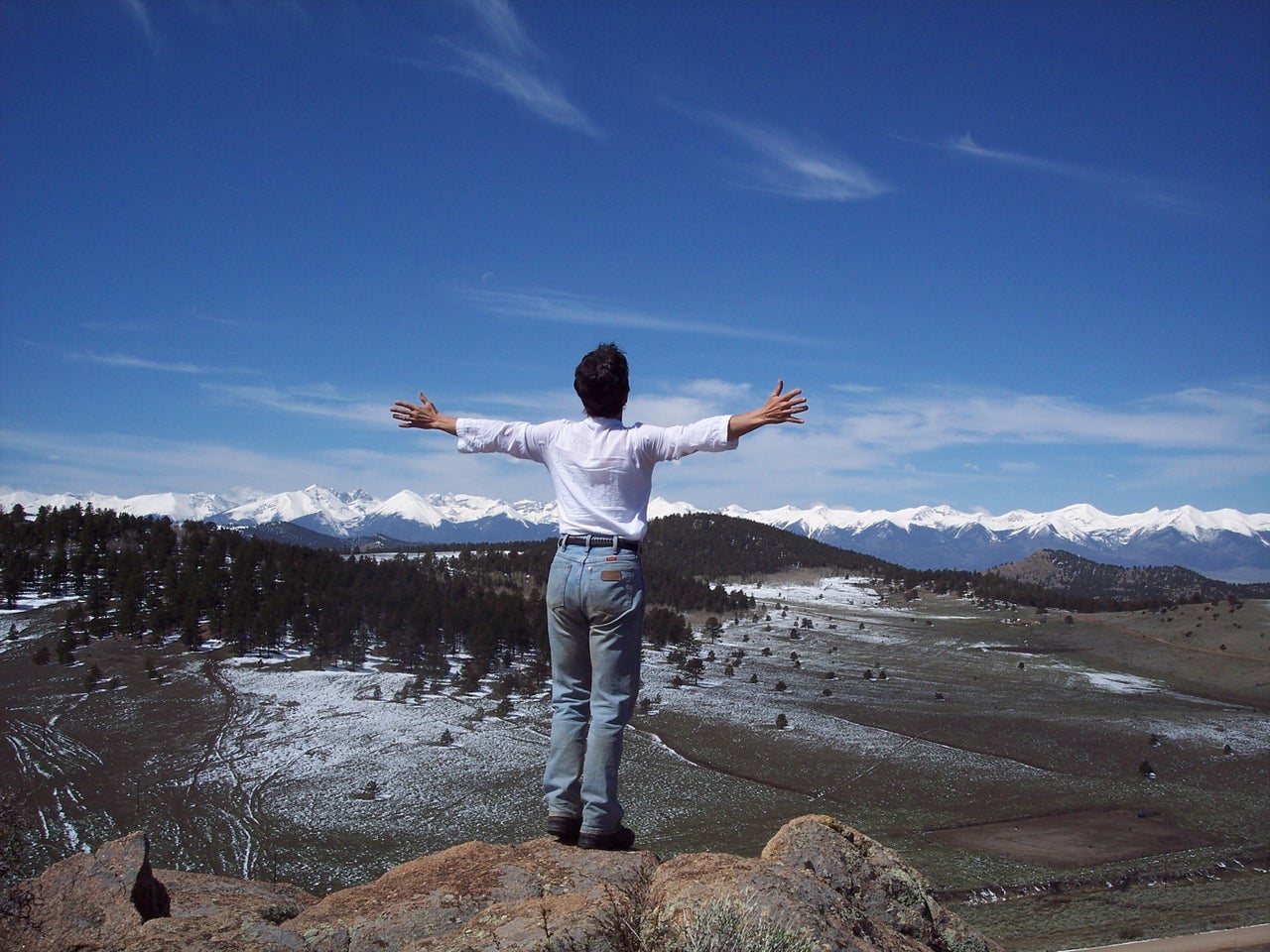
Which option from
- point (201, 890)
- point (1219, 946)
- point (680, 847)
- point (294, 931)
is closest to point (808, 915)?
point (294, 931)

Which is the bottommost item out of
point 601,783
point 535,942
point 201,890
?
point 201,890

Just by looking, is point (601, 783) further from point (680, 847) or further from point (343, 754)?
point (343, 754)

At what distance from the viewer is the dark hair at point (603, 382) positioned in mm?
5879

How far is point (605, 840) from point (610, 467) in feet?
8.55

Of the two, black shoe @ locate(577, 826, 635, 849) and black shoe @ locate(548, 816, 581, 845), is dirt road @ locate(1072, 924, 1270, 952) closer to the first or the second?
black shoe @ locate(577, 826, 635, 849)

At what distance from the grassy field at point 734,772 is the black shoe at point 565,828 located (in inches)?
787

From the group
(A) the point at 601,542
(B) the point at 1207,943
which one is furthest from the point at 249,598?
(A) the point at 601,542

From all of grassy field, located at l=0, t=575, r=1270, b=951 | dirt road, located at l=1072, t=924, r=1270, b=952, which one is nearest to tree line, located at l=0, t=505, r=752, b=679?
grassy field, located at l=0, t=575, r=1270, b=951

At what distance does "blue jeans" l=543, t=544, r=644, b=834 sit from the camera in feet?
18.0

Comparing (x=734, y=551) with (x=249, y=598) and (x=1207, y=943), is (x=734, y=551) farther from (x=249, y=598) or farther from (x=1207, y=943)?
(x=1207, y=943)

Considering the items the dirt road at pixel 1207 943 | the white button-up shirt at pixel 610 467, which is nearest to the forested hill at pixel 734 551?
the dirt road at pixel 1207 943

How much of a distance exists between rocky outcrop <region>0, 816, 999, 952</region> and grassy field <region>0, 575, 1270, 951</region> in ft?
62.6

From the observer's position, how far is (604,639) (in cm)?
552

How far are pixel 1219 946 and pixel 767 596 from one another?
109 m
